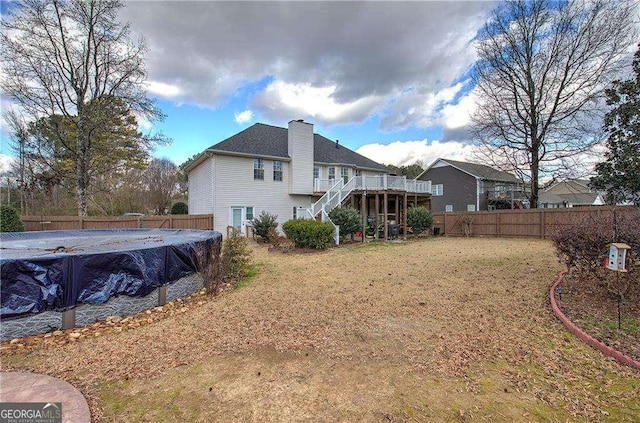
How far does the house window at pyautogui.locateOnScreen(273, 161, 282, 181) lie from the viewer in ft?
61.3

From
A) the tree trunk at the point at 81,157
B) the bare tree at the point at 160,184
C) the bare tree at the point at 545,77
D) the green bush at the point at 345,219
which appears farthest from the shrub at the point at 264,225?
the bare tree at the point at 160,184

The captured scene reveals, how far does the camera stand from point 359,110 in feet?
71.3

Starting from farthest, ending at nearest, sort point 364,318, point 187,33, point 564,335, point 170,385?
1. point 187,33
2. point 364,318
3. point 564,335
4. point 170,385

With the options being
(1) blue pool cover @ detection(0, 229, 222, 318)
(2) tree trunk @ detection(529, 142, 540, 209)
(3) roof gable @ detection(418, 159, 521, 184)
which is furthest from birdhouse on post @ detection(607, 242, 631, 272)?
(3) roof gable @ detection(418, 159, 521, 184)

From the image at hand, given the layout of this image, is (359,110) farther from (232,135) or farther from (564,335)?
(564,335)

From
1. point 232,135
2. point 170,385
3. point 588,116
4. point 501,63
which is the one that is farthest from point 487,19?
point 170,385

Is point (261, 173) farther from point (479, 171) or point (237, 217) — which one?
point (479, 171)

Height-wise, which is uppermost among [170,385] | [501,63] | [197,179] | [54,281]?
[501,63]

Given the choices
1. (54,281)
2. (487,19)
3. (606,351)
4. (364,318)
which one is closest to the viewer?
(606,351)

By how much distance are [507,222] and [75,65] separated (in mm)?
26005

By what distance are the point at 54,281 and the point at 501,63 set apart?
76.4ft

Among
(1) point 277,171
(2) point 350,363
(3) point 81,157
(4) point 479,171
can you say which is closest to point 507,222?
(4) point 479,171

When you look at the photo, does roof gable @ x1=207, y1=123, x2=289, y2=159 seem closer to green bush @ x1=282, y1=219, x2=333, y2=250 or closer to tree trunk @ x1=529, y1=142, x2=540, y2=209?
green bush @ x1=282, y1=219, x2=333, y2=250

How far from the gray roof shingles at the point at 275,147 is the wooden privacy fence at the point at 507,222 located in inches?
285
